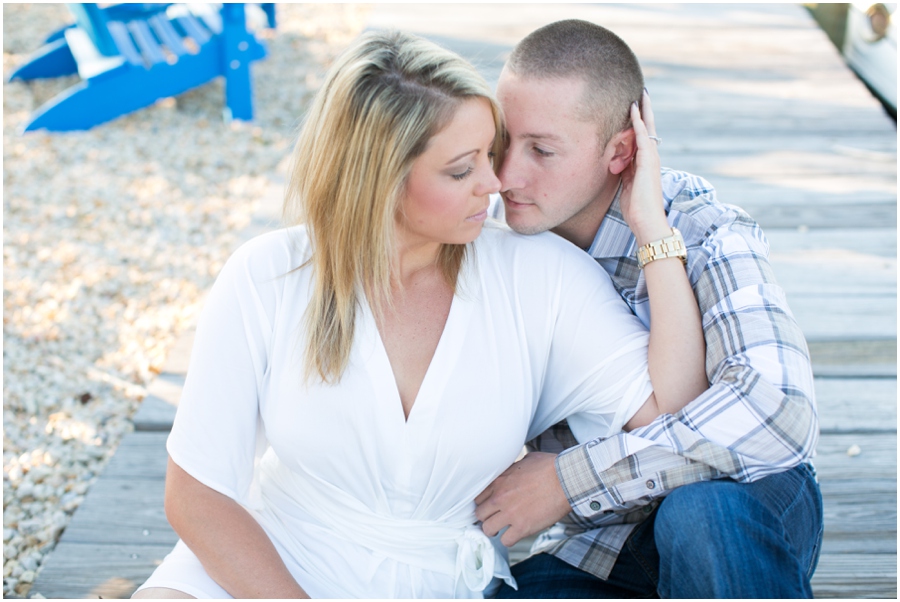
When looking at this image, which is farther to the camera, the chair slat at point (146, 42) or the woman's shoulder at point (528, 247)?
the chair slat at point (146, 42)

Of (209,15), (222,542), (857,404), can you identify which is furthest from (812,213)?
(209,15)

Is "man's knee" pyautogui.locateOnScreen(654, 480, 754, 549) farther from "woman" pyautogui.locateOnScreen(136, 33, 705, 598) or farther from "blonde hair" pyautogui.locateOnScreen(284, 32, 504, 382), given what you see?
"blonde hair" pyautogui.locateOnScreen(284, 32, 504, 382)

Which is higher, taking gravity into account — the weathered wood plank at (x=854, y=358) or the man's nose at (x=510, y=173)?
the man's nose at (x=510, y=173)

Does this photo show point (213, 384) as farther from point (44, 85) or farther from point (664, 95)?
point (44, 85)

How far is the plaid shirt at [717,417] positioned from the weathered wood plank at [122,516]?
41.8 inches

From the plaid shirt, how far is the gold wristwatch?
0.07 m

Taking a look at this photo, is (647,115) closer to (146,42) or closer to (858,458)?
(858,458)

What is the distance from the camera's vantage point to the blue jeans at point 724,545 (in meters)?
1.39

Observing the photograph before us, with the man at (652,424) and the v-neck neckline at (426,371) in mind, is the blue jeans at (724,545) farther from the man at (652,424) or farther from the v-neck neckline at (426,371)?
the v-neck neckline at (426,371)

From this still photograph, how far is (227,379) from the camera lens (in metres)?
1.57

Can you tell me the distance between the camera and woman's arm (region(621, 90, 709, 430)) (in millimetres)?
1662

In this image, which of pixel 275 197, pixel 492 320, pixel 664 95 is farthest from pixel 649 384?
pixel 664 95

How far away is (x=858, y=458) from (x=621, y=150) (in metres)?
1.13

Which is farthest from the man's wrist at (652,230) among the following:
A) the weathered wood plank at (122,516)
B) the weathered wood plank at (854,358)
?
the weathered wood plank at (122,516)
